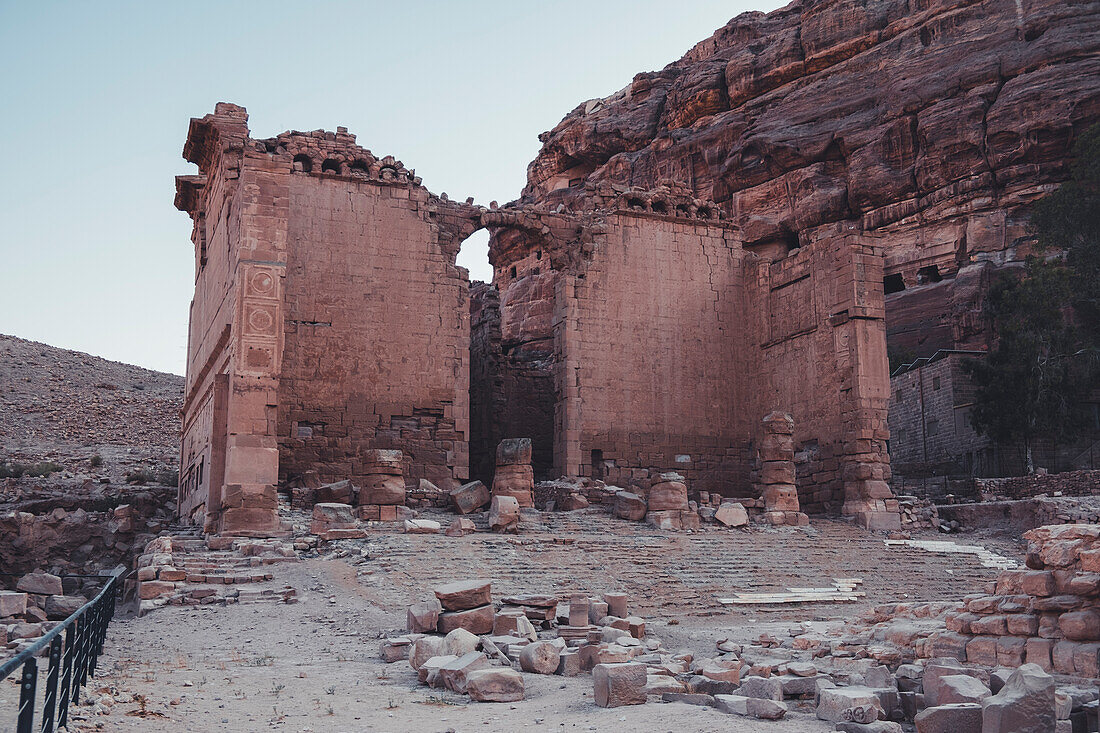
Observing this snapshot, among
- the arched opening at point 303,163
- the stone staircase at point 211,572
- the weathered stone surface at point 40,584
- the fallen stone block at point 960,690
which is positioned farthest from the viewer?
the arched opening at point 303,163

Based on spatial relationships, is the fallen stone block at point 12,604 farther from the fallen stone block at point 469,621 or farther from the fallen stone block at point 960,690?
the fallen stone block at point 960,690

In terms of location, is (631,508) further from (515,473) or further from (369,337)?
(369,337)

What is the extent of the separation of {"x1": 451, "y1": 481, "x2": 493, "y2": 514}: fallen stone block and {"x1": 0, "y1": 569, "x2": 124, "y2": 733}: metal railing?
8.64 meters

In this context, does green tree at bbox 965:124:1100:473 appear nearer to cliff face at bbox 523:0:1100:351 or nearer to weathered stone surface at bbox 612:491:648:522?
cliff face at bbox 523:0:1100:351

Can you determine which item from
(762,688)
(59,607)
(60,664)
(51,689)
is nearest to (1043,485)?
(762,688)

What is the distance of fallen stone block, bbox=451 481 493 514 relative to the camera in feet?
54.1

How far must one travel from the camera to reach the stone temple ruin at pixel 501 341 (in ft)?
59.2

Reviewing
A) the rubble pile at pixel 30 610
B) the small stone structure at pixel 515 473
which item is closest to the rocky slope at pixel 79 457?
the rubble pile at pixel 30 610

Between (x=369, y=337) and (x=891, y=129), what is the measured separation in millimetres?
27435

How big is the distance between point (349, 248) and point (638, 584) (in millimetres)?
9727

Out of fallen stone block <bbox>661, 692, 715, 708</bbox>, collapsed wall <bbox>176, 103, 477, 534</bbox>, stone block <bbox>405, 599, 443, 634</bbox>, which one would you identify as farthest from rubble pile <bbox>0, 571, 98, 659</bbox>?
collapsed wall <bbox>176, 103, 477, 534</bbox>

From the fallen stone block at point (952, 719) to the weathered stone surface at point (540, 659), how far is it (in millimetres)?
3009

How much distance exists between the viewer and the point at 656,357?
21.3 meters

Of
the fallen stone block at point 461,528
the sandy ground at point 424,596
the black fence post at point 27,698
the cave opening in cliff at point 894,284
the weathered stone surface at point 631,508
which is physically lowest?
the sandy ground at point 424,596
